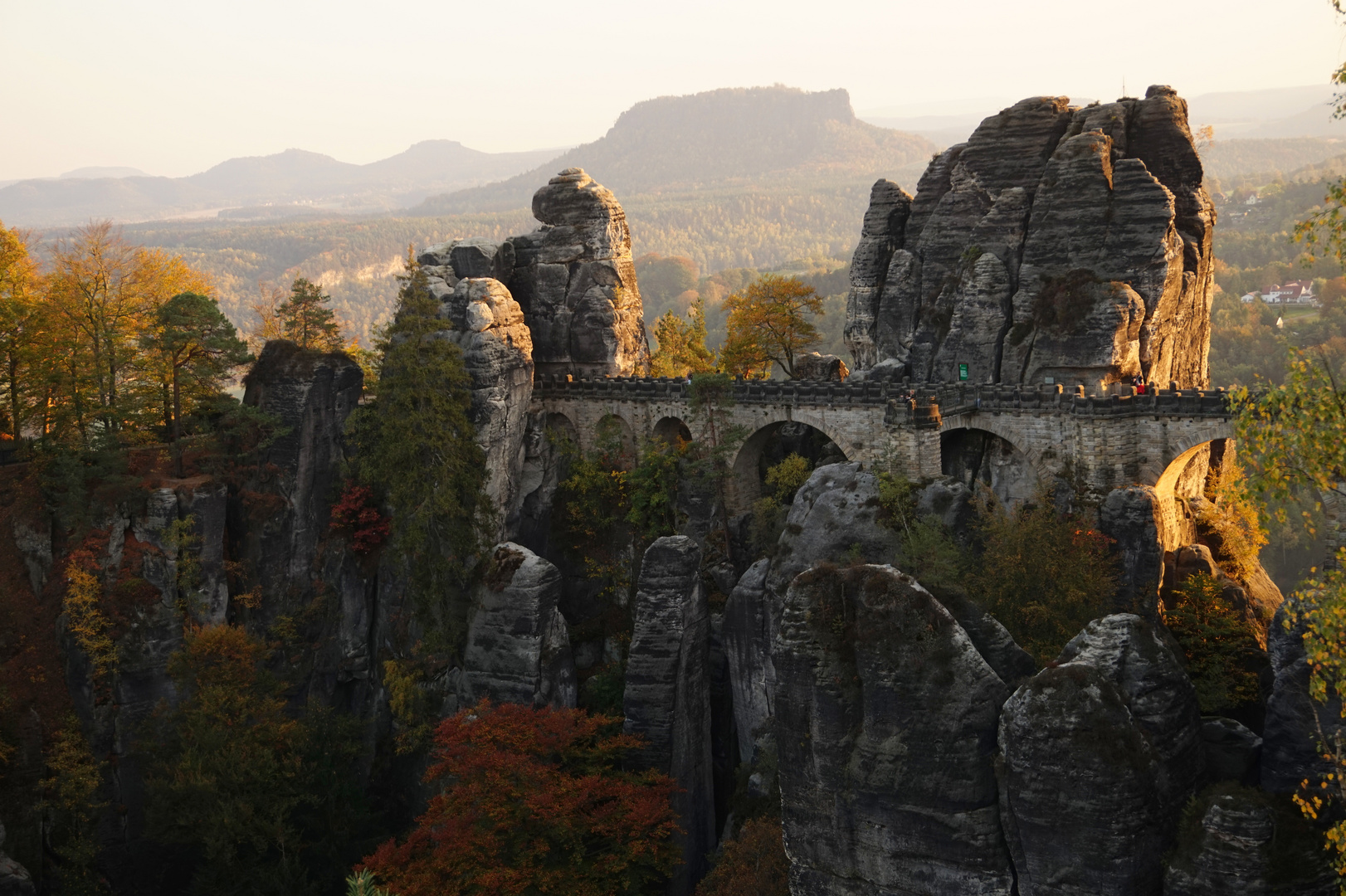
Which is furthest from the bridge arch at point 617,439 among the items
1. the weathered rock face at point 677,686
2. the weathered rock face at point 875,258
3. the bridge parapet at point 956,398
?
the weathered rock face at point 875,258

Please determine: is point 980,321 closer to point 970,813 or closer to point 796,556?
point 796,556

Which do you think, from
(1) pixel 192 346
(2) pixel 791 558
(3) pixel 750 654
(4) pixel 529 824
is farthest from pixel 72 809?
(2) pixel 791 558

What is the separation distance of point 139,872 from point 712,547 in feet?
71.7

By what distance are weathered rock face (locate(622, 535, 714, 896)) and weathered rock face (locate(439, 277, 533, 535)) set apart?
871 cm

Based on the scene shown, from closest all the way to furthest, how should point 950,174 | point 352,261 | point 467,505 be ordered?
1. point 467,505
2. point 950,174
3. point 352,261

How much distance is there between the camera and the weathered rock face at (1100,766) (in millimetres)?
17984

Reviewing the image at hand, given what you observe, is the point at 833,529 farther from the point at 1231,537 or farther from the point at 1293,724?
the point at 1293,724

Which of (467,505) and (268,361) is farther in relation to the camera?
(268,361)

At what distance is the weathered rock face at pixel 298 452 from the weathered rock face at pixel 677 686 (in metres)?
14.3

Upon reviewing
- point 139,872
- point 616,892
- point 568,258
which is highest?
point 568,258

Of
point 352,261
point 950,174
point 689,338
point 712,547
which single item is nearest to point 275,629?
point 712,547

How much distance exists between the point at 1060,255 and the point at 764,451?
42.1ft

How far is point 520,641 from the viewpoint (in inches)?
1368

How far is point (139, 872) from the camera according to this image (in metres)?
34.3
